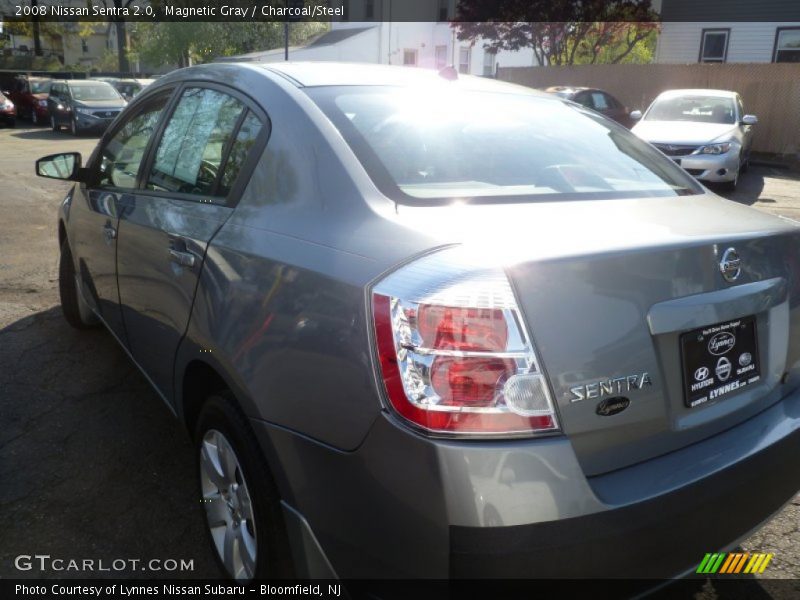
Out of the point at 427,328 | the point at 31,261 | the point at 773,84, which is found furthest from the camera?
the point at 773,84

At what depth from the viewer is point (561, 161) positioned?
2.44 meters

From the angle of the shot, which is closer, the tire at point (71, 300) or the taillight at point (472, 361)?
the taillight at point (472, 361)

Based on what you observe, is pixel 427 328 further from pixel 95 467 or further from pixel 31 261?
pixel 31 261

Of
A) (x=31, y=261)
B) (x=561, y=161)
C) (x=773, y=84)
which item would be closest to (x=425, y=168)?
(x=561, y=161)

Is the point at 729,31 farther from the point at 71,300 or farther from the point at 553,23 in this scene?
the point at 71,300

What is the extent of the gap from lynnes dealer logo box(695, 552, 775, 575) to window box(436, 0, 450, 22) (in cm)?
3494

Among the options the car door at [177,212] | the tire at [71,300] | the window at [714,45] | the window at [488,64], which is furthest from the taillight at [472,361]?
the window at [488,64]

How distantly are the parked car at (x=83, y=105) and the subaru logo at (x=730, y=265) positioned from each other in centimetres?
2114

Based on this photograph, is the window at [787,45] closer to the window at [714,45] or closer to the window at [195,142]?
the window at [714,45]

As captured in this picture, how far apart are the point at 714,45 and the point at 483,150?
24166mm

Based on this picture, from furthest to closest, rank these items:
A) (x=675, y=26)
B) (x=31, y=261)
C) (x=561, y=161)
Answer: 1. (x=675, y=26)
2. (x=31, y=261)
3. (x=561, y=161)

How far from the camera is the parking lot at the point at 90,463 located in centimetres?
259

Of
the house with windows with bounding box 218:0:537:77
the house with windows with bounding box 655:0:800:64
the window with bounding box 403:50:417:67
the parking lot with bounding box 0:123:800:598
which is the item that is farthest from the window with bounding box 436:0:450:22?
the parking lot with bounding box 0:123:800:598

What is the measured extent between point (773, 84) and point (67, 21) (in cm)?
4605
